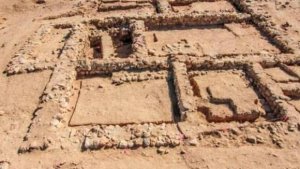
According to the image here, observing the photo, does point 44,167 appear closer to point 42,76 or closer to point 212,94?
point 42,76

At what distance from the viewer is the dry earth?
→ 265 inches

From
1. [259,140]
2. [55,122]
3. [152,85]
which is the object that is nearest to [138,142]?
[55,122]

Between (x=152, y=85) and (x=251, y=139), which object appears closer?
(x=251, y=139)

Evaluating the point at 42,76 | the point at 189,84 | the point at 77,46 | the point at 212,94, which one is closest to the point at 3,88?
the point at 42,76

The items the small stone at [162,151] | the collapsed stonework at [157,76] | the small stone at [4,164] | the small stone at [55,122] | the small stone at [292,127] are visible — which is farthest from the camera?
the small stone at [55,122]

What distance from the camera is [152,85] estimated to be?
29.6ft

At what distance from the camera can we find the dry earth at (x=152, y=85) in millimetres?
6719

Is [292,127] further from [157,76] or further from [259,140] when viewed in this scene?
[157,76]

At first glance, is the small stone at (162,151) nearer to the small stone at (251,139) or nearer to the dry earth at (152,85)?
the dry earth at (152,85)

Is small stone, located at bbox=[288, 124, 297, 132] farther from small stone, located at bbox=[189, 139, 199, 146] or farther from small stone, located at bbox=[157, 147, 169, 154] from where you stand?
small stone, located at bbox=[157, 147, 169, 154]

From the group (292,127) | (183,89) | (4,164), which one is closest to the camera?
(4,164)

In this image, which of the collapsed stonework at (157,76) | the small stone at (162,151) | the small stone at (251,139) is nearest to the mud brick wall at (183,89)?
the collapsed stonework at (157,76)

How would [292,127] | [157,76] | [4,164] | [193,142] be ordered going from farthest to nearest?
[157,76]
[292,127]
[193,142]
[4,164]

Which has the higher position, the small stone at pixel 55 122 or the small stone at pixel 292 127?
the small stone at pixel 292 127
